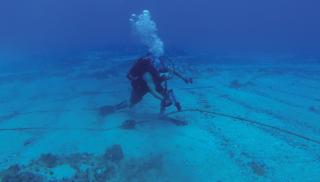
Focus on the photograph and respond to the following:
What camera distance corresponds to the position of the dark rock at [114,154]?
654 centimetres

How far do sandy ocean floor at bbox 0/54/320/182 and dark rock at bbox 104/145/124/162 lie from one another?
0.07 feet

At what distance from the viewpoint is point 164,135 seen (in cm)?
771

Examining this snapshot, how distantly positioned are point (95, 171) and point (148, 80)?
279 centimetres

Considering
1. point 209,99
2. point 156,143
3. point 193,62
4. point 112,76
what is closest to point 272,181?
point 156,143

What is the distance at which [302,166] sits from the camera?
647cm

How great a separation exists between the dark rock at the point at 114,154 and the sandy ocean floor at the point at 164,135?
0.07 ft

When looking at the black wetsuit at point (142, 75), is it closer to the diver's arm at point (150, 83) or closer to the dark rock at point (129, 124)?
the diver's arm at point (150, 83)

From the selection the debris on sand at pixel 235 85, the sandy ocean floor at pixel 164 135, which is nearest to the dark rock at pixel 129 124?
the sandy ocean floor at pixel 164 135

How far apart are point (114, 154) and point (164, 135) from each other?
60.2 inches

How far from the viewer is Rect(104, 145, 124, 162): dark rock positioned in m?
6.54

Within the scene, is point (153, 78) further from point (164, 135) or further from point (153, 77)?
point (164, 135)

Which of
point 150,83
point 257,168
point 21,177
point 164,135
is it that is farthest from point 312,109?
point 21,177

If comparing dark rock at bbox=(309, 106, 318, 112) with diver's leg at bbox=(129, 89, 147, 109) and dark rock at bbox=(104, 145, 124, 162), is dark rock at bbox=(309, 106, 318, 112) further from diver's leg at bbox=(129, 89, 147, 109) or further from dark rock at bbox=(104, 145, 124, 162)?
dark rock at bbox=(104, 145, 124, 162)

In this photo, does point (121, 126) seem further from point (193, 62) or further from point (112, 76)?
point (193, 62)
